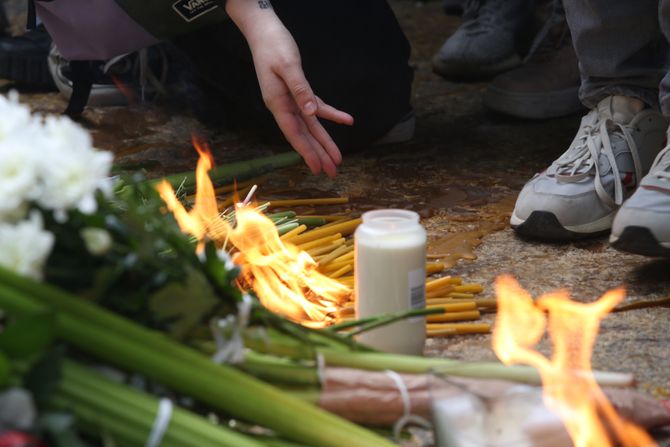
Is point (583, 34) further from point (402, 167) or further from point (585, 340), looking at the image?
point (585, 340)

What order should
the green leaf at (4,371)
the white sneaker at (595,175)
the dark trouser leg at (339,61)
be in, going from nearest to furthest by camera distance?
the green leaf at (4,371) < the white sneaker at (595,175) < the dark trouser leg at (339,61)

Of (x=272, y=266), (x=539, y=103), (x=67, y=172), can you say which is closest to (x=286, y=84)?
(x=272, y=266)

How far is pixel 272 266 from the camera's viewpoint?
1500mm

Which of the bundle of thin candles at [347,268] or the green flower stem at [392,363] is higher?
the green flower stem at [392,363]

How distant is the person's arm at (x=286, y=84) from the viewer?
155 centimetres

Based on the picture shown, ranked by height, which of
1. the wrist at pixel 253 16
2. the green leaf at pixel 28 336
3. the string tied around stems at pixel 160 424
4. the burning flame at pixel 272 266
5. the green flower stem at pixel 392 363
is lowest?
the burning flame at pixel 272 266

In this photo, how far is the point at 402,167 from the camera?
7.43 ft

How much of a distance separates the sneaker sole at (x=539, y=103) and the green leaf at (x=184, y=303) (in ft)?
5.60

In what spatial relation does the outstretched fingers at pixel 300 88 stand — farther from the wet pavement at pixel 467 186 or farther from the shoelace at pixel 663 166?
the shoelace at pixel 663 166

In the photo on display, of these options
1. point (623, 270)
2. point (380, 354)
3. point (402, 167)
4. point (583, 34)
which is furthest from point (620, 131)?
point (380, 354)

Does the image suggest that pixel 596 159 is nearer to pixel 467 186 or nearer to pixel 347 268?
pixel 467 186

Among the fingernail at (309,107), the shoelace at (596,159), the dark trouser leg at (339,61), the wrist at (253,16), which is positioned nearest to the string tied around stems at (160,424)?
the fingernail at (309,107)

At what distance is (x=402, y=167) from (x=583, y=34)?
57 cm

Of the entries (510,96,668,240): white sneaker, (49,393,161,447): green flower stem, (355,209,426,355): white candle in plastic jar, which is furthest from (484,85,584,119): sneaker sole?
(49,393,161,447): green flower stem
